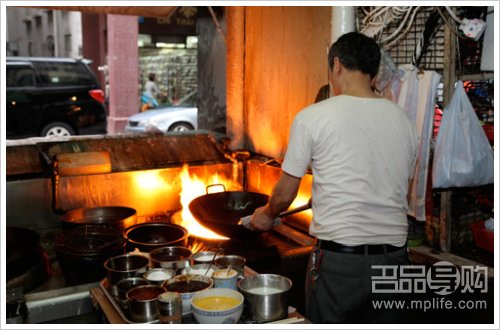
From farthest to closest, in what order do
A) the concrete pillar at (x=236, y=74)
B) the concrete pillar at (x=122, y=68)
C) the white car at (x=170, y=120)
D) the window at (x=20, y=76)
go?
the concrete pillar at (x=122, y=68) < the white car at (x=170, y=120) < the window at (x=20, y=76) < the concrete pillar at (x=236, y=74)

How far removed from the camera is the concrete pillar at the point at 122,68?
14711 millimetres

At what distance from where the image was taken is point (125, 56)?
15.1 meters

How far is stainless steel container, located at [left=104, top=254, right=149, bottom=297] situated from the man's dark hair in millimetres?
1729

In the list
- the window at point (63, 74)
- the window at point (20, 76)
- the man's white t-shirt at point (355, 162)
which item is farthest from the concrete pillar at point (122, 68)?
the man's white t-shirt at point (355, 162)

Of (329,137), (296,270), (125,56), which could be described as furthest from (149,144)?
(125,56)

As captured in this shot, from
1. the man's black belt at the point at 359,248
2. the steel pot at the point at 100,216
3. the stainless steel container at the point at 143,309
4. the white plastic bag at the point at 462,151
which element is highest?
the white plastic bag at the point at 462,151

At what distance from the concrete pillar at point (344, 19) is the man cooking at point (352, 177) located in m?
1.68

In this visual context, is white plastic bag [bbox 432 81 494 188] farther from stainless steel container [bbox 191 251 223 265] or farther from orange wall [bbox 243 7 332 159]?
stainless steel container [bbox 191 251 223 265]

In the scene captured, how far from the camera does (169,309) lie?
2.58 metres

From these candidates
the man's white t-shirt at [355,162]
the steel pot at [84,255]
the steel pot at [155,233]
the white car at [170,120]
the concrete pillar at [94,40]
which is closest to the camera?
the man's white t-shirt at [355,162]

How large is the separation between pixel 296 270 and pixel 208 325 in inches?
73.9

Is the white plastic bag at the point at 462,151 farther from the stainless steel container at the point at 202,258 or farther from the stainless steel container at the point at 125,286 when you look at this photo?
the stainless steel container at the point at 125,286

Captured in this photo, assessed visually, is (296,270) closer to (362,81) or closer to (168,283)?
(168,283)

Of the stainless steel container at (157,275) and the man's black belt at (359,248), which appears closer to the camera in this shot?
the man's black belt at (359,248)
